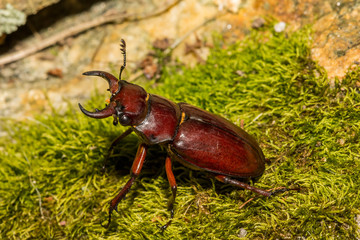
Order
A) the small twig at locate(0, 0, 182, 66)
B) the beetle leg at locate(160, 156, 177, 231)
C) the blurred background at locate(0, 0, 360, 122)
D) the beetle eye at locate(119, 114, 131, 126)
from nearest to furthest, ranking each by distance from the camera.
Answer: the beetle eye at locate(119, 114, 131, 126) → the beetle leg at locate(160, 156, 177, 231) → the blurred background at locate(0, 0, 360, 122) → the small twig at locate(0, 0, 182, 66)

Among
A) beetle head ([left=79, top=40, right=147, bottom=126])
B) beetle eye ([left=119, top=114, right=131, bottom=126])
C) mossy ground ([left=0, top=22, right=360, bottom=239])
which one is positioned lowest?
mossy ground ([left=0, top=22, right=360, bottom=239])

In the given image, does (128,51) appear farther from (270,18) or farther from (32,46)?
(270,18)

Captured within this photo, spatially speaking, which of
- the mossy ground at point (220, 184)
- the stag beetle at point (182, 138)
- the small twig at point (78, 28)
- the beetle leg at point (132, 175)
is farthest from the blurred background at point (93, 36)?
the beetle leg at point (132, 175)

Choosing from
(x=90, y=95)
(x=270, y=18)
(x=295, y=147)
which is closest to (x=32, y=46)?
(x=90, y=95)

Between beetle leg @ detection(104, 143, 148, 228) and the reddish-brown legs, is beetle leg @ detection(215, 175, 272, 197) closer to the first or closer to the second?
the reddish-brown legs

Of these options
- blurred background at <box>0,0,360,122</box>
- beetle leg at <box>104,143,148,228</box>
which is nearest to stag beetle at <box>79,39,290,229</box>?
beetle leg at <box>104,143,148,228</box>
